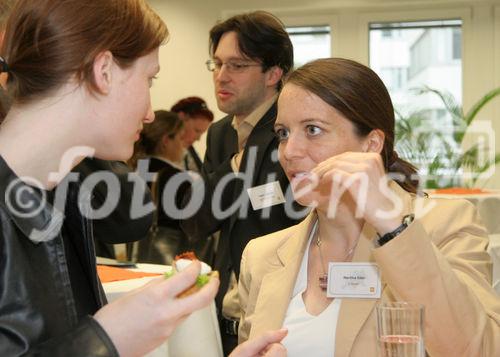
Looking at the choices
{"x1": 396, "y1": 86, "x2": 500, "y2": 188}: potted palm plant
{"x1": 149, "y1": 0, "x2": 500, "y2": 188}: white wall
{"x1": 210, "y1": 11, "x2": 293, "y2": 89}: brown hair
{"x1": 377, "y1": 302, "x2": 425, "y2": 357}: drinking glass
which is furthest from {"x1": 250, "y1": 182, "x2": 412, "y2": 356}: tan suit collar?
{"x1": 149, "y1": 0, "x2": 500, "y2": 188}: white wall

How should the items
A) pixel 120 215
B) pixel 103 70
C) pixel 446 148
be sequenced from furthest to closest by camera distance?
pixel 446 148
pixel 120 215
pixel 103 70

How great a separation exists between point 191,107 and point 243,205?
423 cm

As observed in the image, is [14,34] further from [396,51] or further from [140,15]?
[396,51]

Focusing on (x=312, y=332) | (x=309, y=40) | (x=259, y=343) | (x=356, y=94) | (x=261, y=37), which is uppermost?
(x=309, y=40)

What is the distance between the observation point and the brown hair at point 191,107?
7.29 m

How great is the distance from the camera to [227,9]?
8.86 meters

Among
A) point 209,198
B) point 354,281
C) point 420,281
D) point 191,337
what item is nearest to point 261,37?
point 209,198

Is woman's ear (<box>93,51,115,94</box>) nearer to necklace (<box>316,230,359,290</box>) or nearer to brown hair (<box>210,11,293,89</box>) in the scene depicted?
necklace (<box>316,230,359,290</box>)

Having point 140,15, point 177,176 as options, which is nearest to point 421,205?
point 140,15

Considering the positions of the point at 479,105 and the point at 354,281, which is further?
the point at 479,105

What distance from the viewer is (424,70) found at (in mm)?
8664

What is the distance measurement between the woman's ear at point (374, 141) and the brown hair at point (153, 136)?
3.16 m

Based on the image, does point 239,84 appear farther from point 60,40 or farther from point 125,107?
point 60,40

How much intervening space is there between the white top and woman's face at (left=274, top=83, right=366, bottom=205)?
0.40 meters
